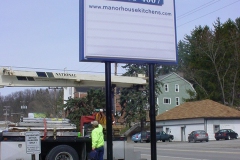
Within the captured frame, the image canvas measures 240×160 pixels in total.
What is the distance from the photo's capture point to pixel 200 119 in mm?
56531

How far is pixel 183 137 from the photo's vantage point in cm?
5928

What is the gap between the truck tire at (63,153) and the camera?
13914mm

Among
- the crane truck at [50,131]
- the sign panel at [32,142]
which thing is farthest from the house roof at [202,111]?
the sign panel at [32,142]

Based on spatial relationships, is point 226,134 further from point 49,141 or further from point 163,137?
point 49,141

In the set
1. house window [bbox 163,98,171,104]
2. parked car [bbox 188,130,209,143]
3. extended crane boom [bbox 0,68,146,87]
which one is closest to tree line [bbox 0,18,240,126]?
house window [bbox 163,98,171,104]

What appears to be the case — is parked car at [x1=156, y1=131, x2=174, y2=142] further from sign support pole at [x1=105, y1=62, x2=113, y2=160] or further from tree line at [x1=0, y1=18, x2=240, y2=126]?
sign support pole at [x1=105, y1=62, x2=113, y2=160]

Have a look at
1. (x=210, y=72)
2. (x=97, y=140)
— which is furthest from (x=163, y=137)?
(x=97, y=140)

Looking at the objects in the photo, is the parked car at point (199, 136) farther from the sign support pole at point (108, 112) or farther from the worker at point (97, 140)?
the sign support pole at point (108, 112)

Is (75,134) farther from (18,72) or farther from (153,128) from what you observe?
(153,128)

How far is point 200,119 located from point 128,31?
4850 centimetres

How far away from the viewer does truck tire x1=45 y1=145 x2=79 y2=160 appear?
1391 cm

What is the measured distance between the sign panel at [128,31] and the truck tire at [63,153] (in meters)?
5.53

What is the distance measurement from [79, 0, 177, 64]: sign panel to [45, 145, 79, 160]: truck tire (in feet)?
18.1

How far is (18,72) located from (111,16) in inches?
263
